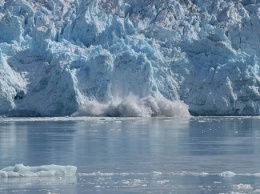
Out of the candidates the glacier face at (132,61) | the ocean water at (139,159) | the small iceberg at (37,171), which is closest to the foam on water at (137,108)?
the glacier face at (132,61)

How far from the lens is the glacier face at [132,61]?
35500 mm

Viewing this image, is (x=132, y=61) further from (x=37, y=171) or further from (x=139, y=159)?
(x=37, y=171)

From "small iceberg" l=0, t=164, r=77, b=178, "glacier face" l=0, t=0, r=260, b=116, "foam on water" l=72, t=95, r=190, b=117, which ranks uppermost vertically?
"glacier face" l=0, t=0, r=260, b=116

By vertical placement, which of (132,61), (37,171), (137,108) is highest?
(132,61)

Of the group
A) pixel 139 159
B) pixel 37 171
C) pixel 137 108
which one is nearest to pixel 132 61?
pixel 137 108

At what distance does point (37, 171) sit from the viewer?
13484 millimetres

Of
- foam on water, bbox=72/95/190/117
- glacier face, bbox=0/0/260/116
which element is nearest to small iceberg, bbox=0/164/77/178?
glacier face, bbox=0/0/260/116

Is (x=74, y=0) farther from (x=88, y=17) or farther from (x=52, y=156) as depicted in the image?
(x=52, y=156)

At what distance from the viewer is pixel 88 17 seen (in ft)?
122

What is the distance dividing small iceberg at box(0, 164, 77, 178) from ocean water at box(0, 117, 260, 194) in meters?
0.20

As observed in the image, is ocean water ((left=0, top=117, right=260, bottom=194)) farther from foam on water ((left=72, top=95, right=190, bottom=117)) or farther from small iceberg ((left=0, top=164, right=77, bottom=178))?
foam on water ((left=72, top=95, right=190, bottom=117))

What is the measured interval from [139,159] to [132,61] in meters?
19.7

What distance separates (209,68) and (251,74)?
1.99m

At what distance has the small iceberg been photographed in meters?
13.2
